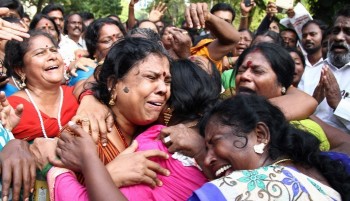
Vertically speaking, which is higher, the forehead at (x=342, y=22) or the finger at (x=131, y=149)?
the finger at (x=131, y=149)

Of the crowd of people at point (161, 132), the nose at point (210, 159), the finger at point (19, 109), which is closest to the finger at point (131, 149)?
the crowd of people at point (161, 132)

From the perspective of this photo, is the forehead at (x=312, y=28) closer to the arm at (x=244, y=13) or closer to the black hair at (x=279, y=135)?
the arm at (x=244, y=13)

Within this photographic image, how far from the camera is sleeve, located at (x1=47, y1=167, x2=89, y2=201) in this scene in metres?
2.04

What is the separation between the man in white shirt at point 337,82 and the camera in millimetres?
3802

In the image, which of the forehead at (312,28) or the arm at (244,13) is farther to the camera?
the arm at (244,13)

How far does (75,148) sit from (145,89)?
471 mm

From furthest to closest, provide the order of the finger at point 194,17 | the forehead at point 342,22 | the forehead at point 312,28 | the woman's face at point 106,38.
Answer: the forehead at point 312,28
the forehead at point 342,22
the woman's face at point 106,38
the finger at point 194,17

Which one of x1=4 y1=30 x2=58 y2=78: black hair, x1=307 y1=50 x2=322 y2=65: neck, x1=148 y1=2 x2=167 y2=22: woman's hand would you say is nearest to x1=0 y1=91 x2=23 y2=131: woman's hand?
x1=4 y1=30 x2=58 y2=78: black hair

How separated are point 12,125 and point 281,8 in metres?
5.02

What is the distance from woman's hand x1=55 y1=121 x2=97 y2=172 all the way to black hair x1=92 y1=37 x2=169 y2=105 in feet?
1.27

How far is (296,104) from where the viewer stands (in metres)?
3.10

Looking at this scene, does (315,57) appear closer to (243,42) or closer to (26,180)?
(243,42)

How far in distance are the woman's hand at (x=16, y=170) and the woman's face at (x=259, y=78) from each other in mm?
1576

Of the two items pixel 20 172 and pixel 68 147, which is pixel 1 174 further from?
pixel 68 147
